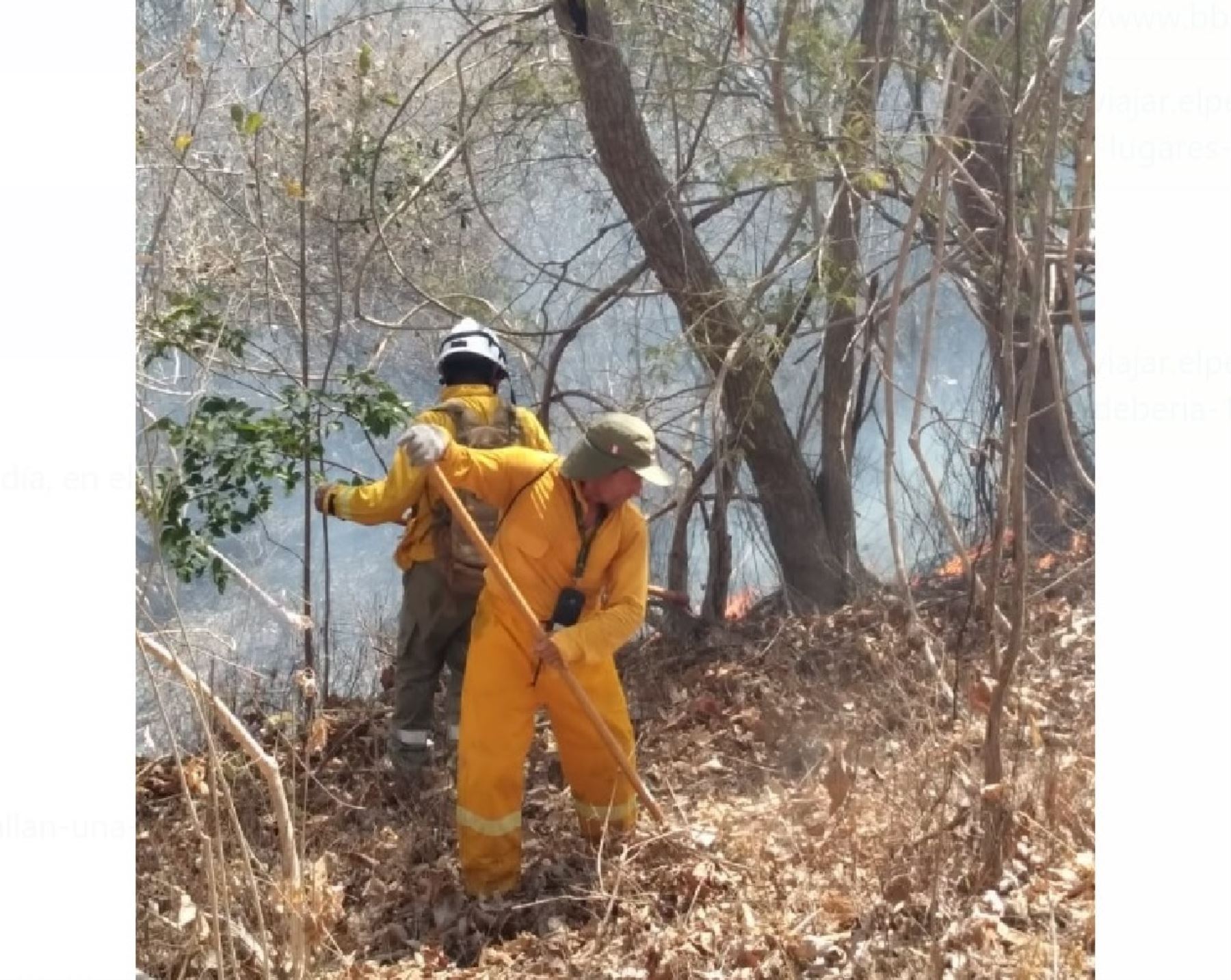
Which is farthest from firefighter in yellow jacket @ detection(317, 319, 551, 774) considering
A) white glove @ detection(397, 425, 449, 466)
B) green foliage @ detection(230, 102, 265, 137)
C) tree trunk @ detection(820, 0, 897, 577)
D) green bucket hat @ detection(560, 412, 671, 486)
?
tree trunk @ detection(820, 0, 897, 577)

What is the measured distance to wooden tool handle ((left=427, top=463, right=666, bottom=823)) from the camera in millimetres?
4207

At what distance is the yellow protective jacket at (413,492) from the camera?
4.30 m

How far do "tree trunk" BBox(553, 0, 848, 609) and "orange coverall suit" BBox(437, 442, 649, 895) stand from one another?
4.43 ft

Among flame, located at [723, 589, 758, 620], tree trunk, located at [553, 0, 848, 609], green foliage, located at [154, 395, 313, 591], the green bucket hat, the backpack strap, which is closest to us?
the green bucket hat

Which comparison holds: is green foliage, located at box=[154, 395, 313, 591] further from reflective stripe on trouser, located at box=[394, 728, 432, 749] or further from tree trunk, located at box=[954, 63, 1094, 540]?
tree trunk, located at box=[954, 63, 1094, 540]

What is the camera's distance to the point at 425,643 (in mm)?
4863

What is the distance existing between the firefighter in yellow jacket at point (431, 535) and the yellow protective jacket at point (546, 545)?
0.69 feet

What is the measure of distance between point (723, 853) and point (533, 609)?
0.98m

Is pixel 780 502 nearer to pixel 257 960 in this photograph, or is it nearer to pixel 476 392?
pixel 476 392

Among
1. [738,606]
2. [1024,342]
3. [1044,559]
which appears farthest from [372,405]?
[1044,559]

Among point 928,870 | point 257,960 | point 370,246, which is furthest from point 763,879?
point 370,246

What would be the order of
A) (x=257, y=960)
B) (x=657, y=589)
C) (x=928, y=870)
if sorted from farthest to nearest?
1. (x=657, y=589)
2. (x=928, y=870)
3. (x=257, y=960)

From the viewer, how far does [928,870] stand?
13.2 feet
